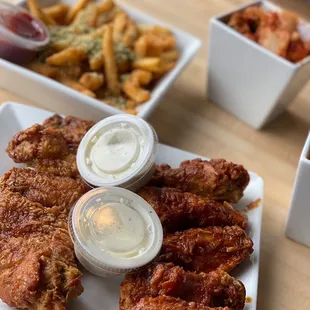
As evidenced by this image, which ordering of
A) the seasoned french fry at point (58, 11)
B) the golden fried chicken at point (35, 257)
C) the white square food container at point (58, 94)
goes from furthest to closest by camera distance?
the seasoned french fry at point (58, 11)
the white square food container at point (58, 94)
the golden fried chicken at point (35, 257)

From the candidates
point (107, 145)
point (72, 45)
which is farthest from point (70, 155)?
point (72, 45)

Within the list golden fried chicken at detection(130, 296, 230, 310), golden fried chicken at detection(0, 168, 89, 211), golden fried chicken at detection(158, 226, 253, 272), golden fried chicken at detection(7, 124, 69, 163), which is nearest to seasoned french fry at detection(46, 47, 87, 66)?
golden fried chicken at detection(7, 124, 69, 163)

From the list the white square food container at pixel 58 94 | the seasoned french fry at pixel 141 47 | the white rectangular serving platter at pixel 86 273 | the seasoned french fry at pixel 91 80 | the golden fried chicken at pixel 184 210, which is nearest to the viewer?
the white rectangular serving platter at pixel 86 273

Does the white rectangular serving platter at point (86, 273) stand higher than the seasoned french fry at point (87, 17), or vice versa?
the seasoned french fry at point (87, 17)

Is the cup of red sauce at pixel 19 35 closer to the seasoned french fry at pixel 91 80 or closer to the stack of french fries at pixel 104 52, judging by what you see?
the stack of french fries at pixel 104 52

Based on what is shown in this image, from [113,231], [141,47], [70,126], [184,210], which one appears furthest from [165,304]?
[141,47]

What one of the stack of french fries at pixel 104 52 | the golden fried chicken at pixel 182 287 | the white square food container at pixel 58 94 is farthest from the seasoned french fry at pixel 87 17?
the golden fried chicken at pixel 182 287
